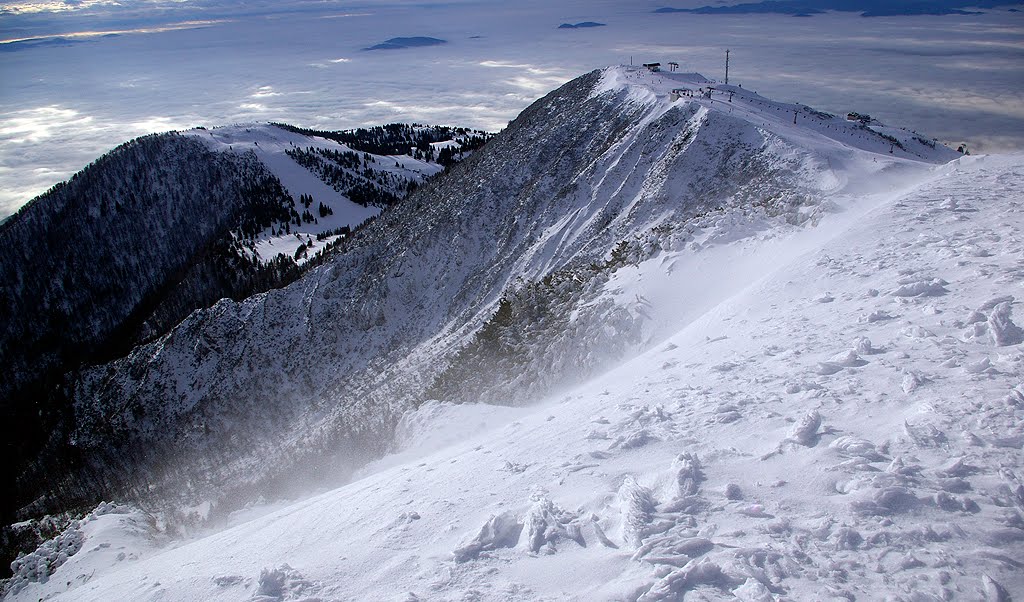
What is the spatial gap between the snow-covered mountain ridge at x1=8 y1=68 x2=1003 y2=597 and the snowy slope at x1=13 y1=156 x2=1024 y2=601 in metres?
9.62

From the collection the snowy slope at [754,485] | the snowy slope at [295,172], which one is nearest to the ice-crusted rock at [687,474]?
the snowy slope at [754,485]

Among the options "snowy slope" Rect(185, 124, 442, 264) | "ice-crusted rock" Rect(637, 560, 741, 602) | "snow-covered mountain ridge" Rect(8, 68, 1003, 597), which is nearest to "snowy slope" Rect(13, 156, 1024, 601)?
"ice-crusted rock" Rect(637, 560, 741, 602)

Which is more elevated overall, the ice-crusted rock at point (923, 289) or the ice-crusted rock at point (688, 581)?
the ice-crusted rock at point (923, 289)

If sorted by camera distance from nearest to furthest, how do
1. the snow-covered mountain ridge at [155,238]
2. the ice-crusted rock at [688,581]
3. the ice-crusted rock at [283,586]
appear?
the ice-crusted rock at [688,581] → the ice-crusted rock at [283,586] → the snow-covered mountain ridge at [155,238]

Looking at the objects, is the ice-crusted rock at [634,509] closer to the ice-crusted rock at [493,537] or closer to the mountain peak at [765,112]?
the ice-crusted rock at [493,537]

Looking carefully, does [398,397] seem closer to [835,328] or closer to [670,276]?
[670,276]

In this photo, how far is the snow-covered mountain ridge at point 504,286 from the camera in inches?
1109

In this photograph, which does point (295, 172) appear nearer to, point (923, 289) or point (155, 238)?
point (155, 238)

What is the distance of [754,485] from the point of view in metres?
8.53

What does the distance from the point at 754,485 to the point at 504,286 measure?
43.0 metres

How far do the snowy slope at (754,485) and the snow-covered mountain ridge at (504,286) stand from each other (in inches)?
379

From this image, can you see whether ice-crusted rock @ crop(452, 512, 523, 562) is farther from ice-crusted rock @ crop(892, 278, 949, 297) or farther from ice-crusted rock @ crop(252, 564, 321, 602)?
ice-crusted rock @ crop(892, 278, 949, 297)

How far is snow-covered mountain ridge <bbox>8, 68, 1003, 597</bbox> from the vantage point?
28.2 metres

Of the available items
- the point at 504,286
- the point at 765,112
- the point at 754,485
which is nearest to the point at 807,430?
the point at 754,485
